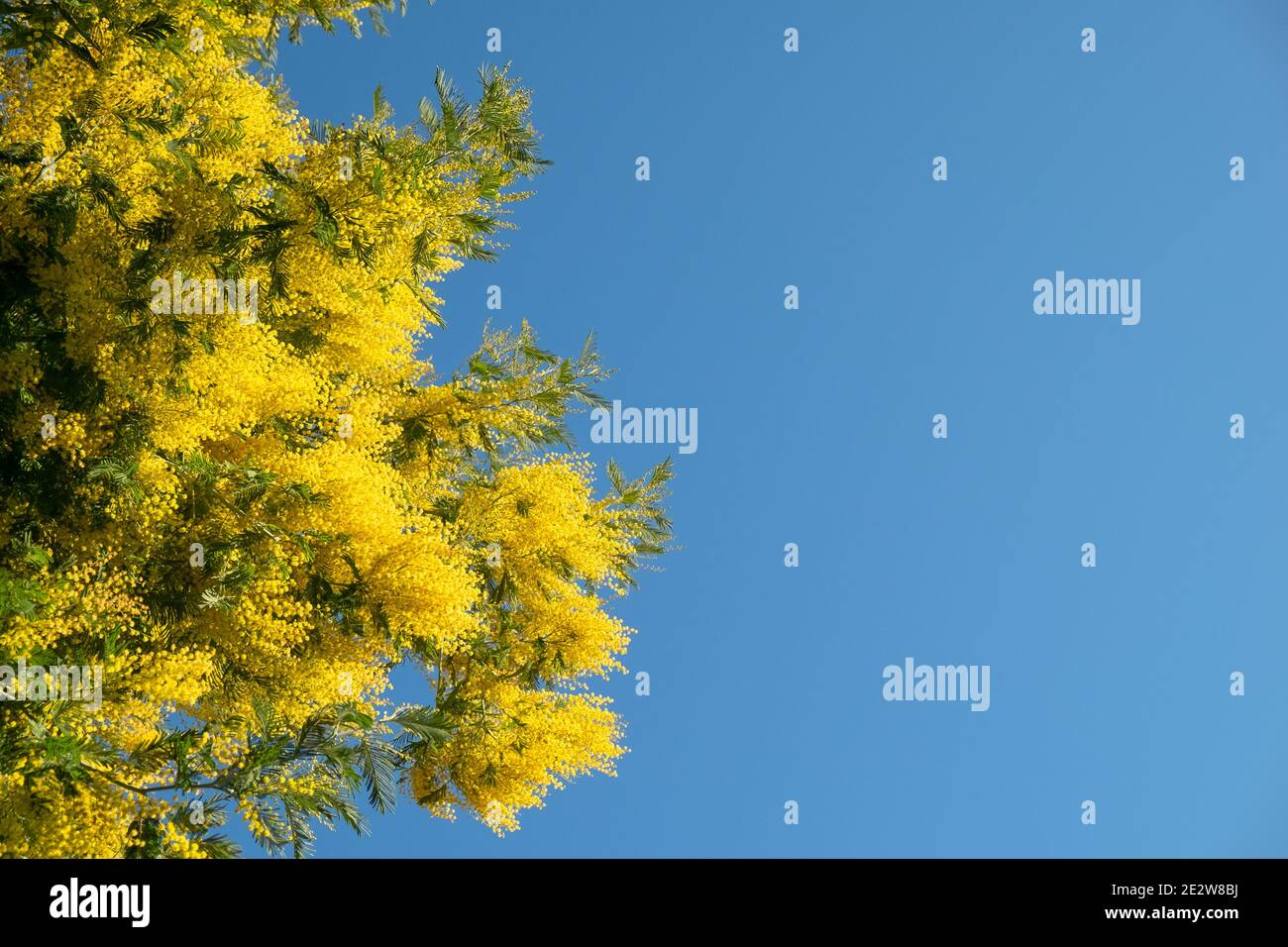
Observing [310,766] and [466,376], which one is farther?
[466,376]

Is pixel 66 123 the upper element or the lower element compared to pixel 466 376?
upper

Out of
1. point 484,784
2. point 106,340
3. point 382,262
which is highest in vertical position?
point 382,262

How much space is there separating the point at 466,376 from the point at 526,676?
11.1ft

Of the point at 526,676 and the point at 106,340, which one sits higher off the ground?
the point at 106,340

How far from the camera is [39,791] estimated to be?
8.09m

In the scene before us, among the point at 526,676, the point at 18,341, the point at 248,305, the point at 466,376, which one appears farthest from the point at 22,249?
the point at 526,676

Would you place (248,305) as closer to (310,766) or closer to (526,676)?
(310,766)

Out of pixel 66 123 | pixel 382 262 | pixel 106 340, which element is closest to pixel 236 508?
pixel 106 340

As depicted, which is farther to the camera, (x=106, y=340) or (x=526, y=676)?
(x=526, y=676)

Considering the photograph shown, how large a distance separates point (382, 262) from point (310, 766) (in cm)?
437
